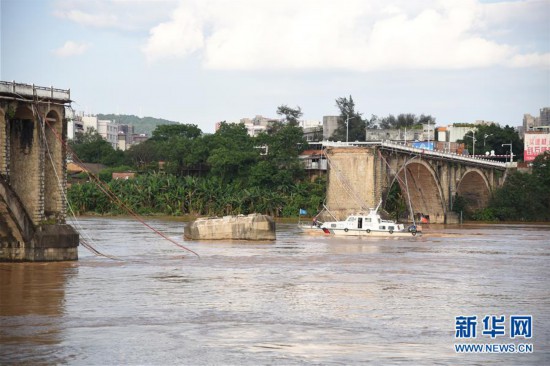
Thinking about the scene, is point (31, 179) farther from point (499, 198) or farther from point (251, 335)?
point (499, 198)

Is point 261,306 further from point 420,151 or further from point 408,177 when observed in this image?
point 408,177

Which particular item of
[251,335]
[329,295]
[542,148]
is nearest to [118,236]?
[329,295]

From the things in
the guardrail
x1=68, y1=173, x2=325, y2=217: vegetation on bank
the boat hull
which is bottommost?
the boat hull

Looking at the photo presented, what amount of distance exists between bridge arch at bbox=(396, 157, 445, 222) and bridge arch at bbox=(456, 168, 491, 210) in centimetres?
1352

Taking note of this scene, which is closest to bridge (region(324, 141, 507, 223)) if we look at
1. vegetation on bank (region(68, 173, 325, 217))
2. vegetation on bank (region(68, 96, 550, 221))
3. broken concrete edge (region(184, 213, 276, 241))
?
vegetation on bank (region(68, 96, 550, 221))

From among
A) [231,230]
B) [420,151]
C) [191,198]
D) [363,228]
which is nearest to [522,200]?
[420,151]

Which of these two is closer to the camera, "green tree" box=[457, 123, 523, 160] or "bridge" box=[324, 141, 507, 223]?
"bridge" box=[324, 141, 507, 223]

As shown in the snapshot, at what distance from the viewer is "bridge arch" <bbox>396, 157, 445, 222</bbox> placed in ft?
396

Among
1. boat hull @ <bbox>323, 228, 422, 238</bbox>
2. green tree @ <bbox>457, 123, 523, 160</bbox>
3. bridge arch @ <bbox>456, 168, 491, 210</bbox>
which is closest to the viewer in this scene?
boat hull @ <bbox>323, 228, 422, 238</bbox>

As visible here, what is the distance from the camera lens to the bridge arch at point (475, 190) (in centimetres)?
13935

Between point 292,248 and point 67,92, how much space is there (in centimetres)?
2147

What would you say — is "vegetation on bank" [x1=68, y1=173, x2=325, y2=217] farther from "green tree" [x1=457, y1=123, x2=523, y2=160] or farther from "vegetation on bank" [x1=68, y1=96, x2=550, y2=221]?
"green tree" [x1=457, y1=123, x2=523, y2=160]

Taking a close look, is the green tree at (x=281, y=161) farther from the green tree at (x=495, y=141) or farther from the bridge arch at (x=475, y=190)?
the green tree at (x=495, y=141)

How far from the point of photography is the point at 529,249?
6975 centimetres
